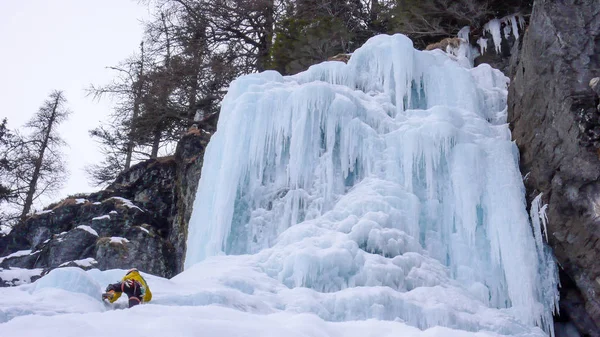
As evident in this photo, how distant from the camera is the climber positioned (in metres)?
5.23

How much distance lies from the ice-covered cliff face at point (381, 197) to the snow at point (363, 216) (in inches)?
0.8

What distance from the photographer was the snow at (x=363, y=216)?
19.7 ft

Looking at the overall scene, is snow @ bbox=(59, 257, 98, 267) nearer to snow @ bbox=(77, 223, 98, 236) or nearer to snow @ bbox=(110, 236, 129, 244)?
snow @ bbox=(110, 236, 129, 244)

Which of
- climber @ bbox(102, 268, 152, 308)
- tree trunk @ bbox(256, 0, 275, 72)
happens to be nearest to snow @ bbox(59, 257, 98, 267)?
climber @ bbox(102, 268, 152, 308)

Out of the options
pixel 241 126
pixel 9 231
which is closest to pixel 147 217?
pixel 9 231

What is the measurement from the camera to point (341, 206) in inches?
323

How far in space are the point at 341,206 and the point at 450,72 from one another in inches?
141

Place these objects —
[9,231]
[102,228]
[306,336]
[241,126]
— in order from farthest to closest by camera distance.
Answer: [9,231] → [102,228] → [241,126] → [306,336]

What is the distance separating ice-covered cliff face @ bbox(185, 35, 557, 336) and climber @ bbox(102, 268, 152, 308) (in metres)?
1.45

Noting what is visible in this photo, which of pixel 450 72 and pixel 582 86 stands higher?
pixel 450 72

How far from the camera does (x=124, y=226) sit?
1223cm

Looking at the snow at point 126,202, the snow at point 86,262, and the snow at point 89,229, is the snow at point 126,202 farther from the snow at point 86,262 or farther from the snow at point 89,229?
the snow at point 86,262

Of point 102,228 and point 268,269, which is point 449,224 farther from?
point 102,228

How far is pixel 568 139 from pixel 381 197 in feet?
8.50
